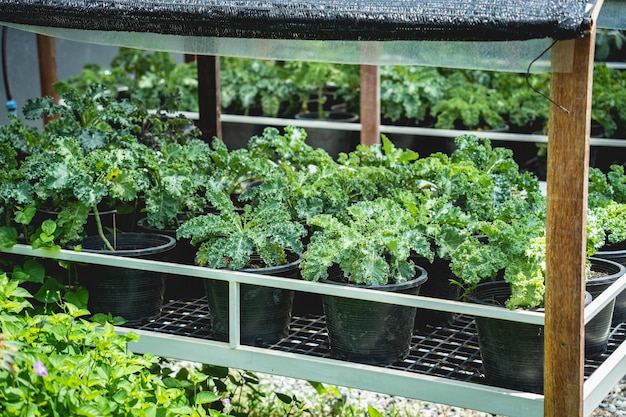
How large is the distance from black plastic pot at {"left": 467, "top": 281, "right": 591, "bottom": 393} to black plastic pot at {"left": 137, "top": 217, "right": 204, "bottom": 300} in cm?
135

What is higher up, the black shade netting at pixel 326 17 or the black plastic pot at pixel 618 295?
the black shade netting at pixel 326 17

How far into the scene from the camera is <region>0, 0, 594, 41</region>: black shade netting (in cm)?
254

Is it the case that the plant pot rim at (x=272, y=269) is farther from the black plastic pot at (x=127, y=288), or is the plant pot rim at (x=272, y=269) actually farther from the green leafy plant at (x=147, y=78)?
the green leafy plant at (x=147, y=78)

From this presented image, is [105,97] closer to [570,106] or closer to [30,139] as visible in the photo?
[30,139]

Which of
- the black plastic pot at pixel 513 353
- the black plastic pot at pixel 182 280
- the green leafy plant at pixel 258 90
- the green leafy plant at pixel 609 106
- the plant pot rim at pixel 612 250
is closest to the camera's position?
the black plastic pot at pixel 513 353

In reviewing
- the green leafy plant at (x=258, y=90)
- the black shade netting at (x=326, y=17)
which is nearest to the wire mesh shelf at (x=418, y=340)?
the black shade netting at (x=326, y=17)

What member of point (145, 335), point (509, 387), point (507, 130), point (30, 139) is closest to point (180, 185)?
point (145, 335)

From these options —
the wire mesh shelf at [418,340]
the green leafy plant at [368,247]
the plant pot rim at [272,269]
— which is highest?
the green leafy plant at [368,247]

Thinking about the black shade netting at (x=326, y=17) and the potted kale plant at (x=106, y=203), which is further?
the potted kale plant at (x=106, y=203)

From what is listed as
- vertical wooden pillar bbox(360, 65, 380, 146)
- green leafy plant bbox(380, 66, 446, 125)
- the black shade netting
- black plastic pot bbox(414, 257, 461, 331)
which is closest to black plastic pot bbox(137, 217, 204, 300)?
black plastic pot bbox(414, 257, 461, 331)

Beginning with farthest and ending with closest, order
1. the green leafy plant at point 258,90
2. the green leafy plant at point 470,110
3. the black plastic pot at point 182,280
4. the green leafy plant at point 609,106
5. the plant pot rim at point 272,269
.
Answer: the green leafy plant at point 258,90 → the green leafy plant at point 470,110 → the green leafy plant at point 609,106 → the black plastic pot at point 182,280 → the plant pot rim at point 272,269

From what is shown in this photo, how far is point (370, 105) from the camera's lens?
5750mm

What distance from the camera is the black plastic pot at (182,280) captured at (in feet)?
13.2

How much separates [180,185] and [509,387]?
5.08 ft
